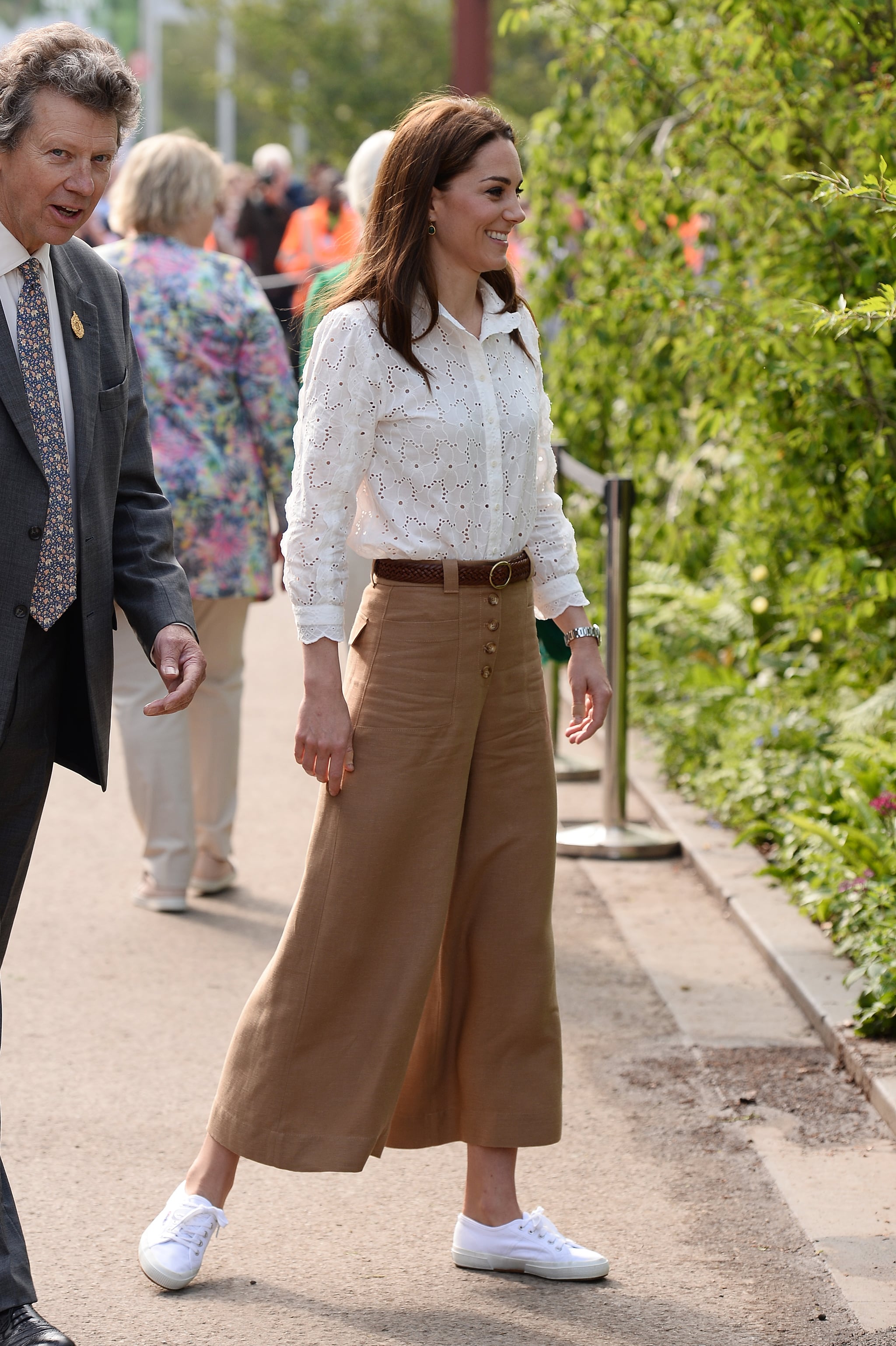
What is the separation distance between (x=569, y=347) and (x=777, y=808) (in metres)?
2.33

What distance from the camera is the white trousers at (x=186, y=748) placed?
527 centimetres

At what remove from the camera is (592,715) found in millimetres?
3250

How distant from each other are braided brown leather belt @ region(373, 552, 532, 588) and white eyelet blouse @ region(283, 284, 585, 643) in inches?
0.5

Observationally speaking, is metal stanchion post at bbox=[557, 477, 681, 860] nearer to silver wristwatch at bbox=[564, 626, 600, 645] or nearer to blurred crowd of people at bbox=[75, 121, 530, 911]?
blurred crowd of people at bbox=[75, 121, 530, 911]

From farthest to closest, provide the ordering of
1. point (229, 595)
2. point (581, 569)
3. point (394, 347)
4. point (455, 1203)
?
point (581, 569)
point (229, 595)
point (455, 1203)
point (394, 347)

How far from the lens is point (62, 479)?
275cm

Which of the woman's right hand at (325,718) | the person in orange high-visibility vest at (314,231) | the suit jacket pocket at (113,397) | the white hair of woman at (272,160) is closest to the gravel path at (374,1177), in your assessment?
the woman's right hand at (325,718)

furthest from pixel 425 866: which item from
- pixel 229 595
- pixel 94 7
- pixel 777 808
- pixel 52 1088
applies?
pixel 94 7

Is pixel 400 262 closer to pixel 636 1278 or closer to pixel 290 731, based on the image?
pixel 636 1278

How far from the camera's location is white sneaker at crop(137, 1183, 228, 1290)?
10.1ft

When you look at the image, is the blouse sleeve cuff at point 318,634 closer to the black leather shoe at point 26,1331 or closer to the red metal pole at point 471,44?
the black leather shoe at point 26,1331

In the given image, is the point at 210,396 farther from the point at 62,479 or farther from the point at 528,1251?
the point at 528,1251

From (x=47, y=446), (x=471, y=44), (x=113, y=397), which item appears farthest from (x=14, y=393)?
(x=471, y=44)

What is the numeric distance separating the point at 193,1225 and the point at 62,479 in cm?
134
